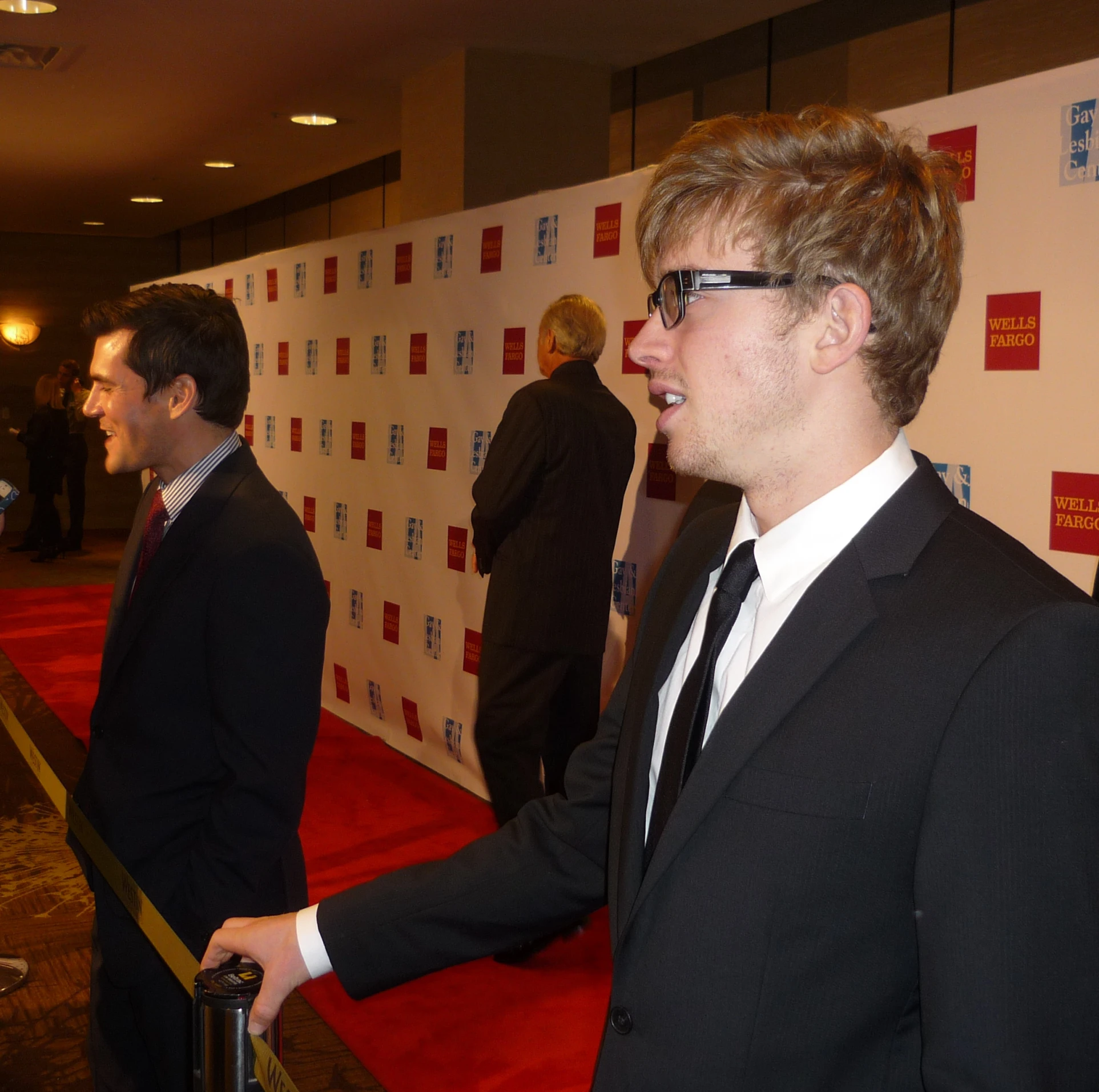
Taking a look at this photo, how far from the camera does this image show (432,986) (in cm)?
321

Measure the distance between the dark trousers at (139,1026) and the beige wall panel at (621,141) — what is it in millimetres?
5350

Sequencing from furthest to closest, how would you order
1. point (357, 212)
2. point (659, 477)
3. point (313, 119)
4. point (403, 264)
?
point (357, 212) < point (313, 119) < point (403, 264) < point (659, 477)

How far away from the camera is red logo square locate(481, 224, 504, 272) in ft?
14.9

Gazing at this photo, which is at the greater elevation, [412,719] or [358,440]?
[358,440]

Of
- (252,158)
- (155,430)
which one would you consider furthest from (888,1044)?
(252,158)

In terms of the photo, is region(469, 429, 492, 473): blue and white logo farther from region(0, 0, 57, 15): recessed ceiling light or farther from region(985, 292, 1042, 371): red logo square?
region(0, 0, 57, 15): recessed ceiling light

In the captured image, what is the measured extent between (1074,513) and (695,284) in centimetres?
172

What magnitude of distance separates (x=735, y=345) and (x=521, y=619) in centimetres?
254

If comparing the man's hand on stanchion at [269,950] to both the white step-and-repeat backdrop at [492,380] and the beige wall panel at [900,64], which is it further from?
the beige wall panel at [900,64]

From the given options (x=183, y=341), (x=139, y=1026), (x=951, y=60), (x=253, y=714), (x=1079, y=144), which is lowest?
(x=139, y=1026)

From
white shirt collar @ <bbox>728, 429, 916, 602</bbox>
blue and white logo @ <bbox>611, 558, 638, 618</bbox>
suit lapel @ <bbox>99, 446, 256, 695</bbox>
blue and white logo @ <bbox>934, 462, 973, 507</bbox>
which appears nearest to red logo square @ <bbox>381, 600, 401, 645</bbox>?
A: blue and white logo @ <bbox>611, 558, 638, 618</bbox>

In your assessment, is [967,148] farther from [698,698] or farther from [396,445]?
[396,445]

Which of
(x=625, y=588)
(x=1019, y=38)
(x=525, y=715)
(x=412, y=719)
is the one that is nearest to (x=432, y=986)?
(x=525, y=715)

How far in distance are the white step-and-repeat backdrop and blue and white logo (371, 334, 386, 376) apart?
1 cm
